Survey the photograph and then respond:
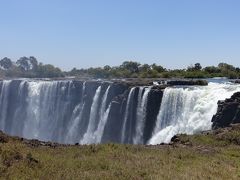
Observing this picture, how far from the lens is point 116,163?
17.3 meters

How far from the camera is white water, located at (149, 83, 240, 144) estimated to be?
1531 inches

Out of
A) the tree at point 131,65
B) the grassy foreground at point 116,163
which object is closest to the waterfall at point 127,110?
the grassy foreground at point 116,163

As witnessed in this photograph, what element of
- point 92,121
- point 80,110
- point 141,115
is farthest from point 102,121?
point 80,110

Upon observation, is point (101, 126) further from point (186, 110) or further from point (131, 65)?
point (131, 65)

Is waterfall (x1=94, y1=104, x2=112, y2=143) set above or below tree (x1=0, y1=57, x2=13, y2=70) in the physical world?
below

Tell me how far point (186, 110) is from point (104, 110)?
13715 mm

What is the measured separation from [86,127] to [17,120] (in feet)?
59.9

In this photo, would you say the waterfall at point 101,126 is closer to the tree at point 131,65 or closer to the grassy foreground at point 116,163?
the grassy foreground at point 116,163

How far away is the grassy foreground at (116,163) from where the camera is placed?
15438mm

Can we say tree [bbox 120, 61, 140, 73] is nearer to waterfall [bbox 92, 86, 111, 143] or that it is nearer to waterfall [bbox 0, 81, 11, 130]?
waterfall [bbox 0, 81, 11, 130]

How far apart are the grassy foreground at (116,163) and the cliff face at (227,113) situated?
12.6 meters

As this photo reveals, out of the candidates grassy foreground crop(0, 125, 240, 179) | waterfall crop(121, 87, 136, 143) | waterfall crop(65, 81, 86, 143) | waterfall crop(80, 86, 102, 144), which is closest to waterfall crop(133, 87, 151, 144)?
waterfall crop(121, 87, 136, 143)

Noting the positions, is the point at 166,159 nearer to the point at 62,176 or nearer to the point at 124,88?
the point at 62,176

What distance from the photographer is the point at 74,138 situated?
2164 inches
